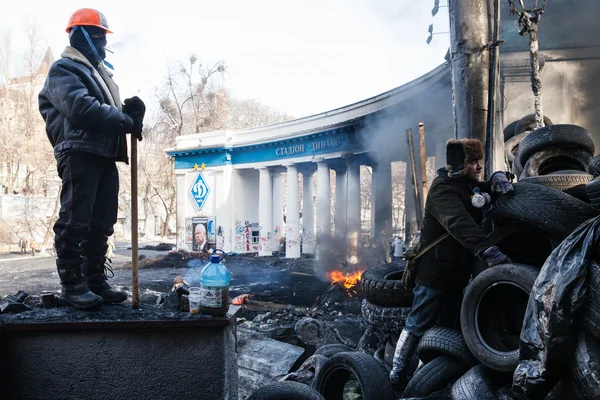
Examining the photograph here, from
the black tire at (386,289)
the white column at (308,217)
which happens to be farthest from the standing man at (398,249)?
the white column at (308,217)

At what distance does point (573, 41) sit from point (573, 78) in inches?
37.6

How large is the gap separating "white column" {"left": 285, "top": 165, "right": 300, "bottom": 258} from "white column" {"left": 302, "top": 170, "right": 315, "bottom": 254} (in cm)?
142

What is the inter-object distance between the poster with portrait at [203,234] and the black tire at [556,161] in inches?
918

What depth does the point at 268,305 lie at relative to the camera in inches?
428

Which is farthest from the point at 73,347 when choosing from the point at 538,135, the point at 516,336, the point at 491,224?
the point at 538,135

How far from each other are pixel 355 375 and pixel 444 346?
81cm

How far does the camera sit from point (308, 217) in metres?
26.4

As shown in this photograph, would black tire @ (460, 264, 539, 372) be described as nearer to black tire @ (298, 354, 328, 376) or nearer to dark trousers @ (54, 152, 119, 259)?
black tire @ (298, 354, 328, 376)

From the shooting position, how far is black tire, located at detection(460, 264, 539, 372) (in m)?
3.35

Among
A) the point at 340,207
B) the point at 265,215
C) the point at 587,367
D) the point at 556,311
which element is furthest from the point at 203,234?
the point at 587,367

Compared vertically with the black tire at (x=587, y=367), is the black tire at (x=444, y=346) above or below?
below

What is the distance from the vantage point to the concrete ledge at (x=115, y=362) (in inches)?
108

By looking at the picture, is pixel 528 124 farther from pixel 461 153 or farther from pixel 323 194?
pixel 323 194

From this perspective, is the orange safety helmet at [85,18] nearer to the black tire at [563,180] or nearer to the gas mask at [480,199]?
the gas mask at [480,199]
